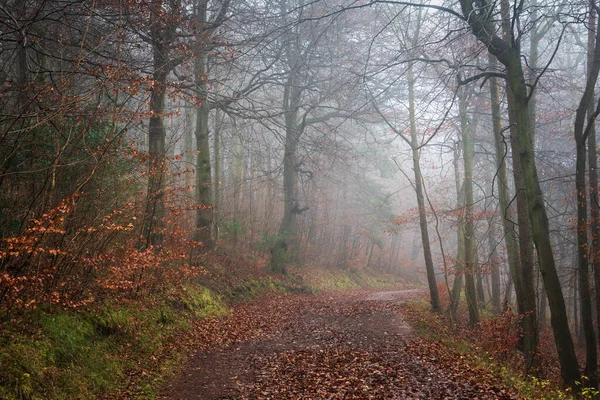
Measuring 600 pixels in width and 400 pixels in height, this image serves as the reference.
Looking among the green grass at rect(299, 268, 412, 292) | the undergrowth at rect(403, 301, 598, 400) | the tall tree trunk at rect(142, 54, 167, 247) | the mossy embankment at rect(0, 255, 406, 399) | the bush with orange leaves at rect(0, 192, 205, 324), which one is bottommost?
the green grass at rect(299, 268, 412, 292)

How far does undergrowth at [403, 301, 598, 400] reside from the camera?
6.72 meters

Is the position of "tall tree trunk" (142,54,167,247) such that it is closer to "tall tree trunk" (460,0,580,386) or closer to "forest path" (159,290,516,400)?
"forest path" (159,290,516,400)

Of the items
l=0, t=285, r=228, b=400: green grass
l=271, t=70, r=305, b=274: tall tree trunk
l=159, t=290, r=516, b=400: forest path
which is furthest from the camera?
l=271, t=70, r=305, b=274: tall tree trunk

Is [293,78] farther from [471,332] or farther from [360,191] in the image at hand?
[360,191]

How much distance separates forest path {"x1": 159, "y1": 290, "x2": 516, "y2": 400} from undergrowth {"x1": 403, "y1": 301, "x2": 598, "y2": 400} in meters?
0.50

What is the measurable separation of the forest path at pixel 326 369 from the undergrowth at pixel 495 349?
19.9 inches

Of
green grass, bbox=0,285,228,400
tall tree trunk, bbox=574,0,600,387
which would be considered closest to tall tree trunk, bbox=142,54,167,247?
green grass, bbox=0,285,228,400

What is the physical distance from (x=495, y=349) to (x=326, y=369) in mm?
3882

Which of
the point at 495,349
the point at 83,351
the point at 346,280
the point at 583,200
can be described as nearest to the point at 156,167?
the point at 83,351

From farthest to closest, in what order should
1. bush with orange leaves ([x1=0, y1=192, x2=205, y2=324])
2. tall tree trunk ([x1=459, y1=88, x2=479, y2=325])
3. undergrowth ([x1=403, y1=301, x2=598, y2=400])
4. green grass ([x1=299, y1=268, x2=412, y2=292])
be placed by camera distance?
green grass ([x1=299, y1=268, x2=412, y2=292]) < tall tree trunk ([x1=459, y1=88, x2=479, y2=325]) < undergrowth ([x1=403, y1=301, x2=598, y2=400]) < bush with orange leaves ([x1=0, y1=192, x2=205, y2=324])

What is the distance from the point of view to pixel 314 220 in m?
30.0

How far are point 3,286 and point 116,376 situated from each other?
6.10ft

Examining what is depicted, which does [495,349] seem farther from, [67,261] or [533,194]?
[67,261]

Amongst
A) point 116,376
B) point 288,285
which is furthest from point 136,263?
point 288,285
